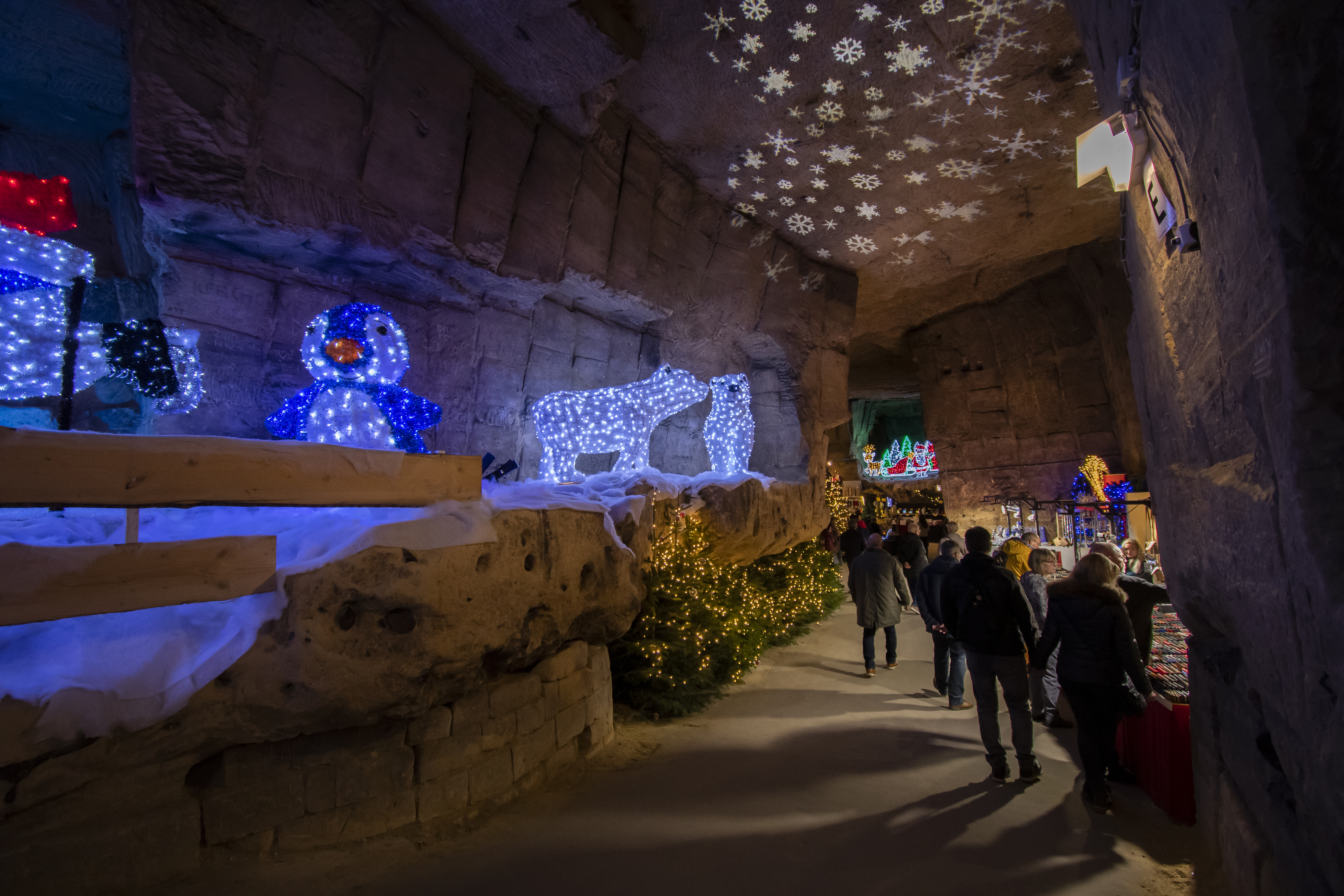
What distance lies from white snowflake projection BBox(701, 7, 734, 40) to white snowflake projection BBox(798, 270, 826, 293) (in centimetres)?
465

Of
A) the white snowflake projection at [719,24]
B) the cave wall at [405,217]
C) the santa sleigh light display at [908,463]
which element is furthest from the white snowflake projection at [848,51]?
the santa sleigh light display at [908,463]

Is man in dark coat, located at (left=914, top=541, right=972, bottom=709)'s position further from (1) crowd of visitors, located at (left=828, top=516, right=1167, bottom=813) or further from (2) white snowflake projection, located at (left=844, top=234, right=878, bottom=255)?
(2) white snowflake projection, located at (left=844, top=234, right=878, bottom=255)

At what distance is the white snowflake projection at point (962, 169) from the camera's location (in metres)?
7.92

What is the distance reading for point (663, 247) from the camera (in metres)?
8.16

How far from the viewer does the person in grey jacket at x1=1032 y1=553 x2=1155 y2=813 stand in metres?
3.17

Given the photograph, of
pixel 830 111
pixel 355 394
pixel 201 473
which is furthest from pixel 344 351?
pixel 830 111

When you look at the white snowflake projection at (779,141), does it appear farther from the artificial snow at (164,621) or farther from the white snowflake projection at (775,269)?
the artificial snow at (164,621)

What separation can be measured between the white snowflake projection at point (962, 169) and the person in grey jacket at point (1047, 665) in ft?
18.1

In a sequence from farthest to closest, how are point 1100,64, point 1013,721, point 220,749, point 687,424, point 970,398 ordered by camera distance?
point 970,398 < point 687,424 < point 1013,721 < point 1100,64 < point 220,749

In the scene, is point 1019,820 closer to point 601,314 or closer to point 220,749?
point 220,749

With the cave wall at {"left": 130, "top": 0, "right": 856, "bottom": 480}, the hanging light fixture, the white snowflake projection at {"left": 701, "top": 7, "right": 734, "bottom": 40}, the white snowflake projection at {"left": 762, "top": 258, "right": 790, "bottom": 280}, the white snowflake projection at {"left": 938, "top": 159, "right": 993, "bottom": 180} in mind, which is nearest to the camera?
the hanging light fixture

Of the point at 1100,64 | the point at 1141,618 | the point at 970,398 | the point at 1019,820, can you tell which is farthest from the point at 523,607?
the point at 970,398

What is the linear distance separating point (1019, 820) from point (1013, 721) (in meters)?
0.61

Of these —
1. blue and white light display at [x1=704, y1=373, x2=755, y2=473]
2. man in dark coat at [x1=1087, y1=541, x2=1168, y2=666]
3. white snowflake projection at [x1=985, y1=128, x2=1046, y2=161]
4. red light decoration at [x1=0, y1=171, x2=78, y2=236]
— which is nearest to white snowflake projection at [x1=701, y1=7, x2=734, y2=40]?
blue and white light display at [x1=704, y1=373, x2=755, y2=473]
